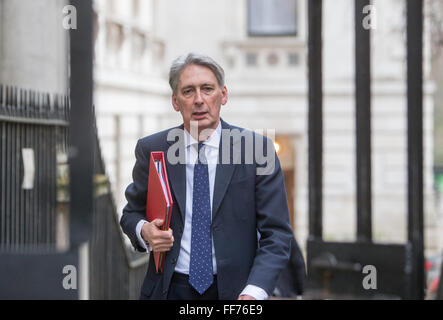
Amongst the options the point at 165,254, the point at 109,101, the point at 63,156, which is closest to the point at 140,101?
the point at 109,101

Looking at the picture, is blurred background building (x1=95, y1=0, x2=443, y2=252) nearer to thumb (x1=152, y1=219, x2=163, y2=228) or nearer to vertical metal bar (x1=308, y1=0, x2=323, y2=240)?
vertical metal bar (x1=308, y1=0, x2=323, y2=240)

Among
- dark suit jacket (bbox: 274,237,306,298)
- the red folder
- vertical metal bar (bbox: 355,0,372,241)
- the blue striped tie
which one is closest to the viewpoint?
the red folder

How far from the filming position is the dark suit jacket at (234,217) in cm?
240

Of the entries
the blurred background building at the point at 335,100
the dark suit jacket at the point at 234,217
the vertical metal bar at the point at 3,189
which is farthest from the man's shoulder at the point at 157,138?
the blurred background building at the point at 335,100

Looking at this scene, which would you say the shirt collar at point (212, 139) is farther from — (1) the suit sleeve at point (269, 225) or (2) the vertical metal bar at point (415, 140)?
Result: (2) the vertical metal bar at point (415, 140)

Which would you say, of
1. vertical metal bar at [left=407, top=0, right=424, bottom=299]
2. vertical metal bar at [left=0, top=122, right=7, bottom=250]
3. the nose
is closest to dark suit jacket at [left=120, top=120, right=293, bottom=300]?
the nose

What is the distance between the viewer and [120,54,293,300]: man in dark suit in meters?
2.37

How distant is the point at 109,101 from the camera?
10570mm

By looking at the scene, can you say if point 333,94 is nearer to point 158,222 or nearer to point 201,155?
point 201,155

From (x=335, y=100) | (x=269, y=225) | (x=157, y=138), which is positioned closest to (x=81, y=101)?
(x=157, y=138)

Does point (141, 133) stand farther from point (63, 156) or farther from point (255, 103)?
point (255, 103)

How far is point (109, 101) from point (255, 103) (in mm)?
7243

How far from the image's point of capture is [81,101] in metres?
2.38

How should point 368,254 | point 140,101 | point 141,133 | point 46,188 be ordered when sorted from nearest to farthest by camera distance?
1. point 46,188
2. point 368,254
3. point 141,133
4. point 140,101
